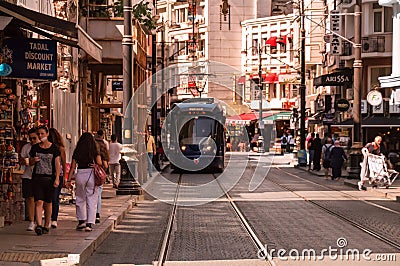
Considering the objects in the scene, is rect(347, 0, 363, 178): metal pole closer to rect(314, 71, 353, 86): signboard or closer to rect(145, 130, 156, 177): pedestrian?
rect(145, 130, 156, 177): pedestrian

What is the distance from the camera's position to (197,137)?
142 ft

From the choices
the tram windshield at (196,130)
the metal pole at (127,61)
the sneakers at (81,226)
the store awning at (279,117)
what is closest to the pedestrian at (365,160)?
the metal pole at (127,61)

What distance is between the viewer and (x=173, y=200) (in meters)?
26.6

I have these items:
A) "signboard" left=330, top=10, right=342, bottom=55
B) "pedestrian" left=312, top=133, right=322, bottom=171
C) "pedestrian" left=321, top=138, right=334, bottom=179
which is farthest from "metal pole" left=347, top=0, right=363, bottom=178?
"signboard" left=330, top=10, right=342, bottom=55

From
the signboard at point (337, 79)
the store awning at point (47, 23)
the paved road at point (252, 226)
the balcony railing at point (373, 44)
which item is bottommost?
the paved road at point (252, 226)

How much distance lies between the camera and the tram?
1686 inches

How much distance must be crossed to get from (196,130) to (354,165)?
10.8m

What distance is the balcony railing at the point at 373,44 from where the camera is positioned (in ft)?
161

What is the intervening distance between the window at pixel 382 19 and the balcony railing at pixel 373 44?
2.21 ft

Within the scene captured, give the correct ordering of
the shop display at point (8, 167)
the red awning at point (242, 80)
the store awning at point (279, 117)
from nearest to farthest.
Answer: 1. the shop display at point (8, 167)
2. the store awning at point (279, 117)
3. the red awning at point (242, 80)

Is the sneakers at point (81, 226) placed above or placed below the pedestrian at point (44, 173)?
below

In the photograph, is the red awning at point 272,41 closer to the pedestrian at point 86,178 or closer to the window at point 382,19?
the window at point 382,19

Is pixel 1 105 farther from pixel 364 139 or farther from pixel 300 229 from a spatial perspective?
pixel 364 139

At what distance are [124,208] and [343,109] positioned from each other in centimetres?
2457
